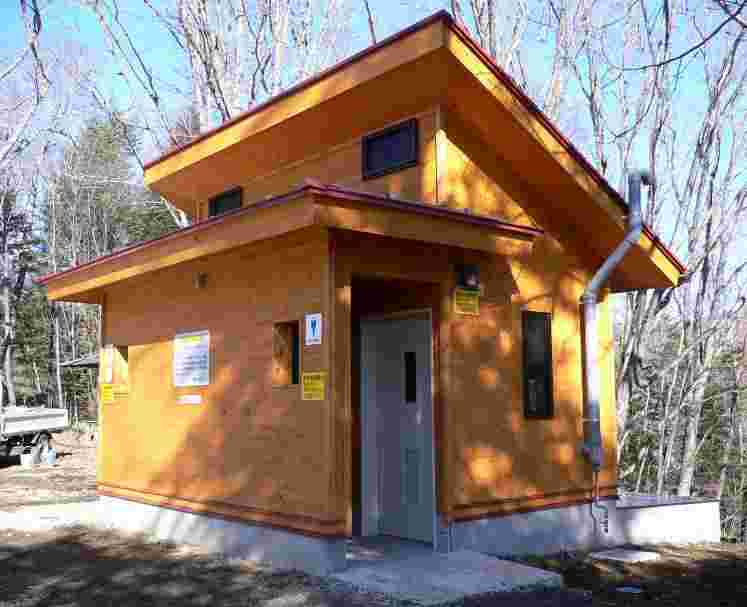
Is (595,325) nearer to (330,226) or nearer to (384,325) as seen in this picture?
(384,325)

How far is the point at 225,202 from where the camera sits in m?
11.3

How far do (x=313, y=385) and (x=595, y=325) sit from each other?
3.71 m

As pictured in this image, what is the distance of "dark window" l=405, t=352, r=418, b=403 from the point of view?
8312 millimetres

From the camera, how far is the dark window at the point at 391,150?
326 inches

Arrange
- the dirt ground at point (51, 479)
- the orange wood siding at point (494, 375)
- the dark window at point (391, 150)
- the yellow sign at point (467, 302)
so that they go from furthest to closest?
the dirt ground at point (51, 479) < the dark window at point (391, 150) < the yellow sign at point (467, 302) < the orange wood siding at point (494, 375)

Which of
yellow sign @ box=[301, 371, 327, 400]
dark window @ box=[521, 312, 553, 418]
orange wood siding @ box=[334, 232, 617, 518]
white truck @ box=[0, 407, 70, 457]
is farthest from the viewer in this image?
white truck @ box=[0, 407, 70, 457]

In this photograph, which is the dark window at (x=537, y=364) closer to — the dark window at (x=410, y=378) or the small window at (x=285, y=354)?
the dark window at (x=410, y=378)

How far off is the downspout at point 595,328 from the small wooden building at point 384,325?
0.50 feet

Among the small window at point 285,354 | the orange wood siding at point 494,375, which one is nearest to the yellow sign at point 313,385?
the orange wood siding at point 494,375

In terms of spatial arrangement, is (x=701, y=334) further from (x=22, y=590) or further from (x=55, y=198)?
(x=55, y=198)

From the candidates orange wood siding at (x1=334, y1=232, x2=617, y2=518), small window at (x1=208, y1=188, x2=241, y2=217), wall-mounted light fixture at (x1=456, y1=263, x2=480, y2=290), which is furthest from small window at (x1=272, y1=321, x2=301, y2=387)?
small window at (x1=208, y1=188, x2=241, y2=217)

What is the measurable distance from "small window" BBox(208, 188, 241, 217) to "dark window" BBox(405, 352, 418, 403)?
12.2ft

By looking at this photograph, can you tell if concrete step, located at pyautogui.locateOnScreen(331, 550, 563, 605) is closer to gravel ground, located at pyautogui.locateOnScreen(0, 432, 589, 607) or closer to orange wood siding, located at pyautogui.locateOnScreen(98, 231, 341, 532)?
gravel ground, located at pyautogui.locateOnScreen(0, 432, 589, 607)

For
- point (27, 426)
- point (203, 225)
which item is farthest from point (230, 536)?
point (27, 426)
